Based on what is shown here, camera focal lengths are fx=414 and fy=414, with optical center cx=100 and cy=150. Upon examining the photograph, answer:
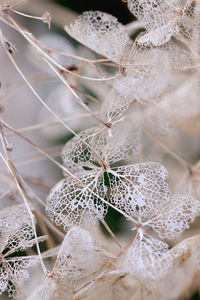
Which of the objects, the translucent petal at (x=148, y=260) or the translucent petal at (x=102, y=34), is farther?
the translucent petal at (x=102, y=34)

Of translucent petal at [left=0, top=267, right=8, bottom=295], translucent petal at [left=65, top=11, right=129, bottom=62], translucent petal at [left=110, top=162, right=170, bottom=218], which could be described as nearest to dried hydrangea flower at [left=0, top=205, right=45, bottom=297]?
translucent petal at [left=0, top=267, right=8, bottom=295]

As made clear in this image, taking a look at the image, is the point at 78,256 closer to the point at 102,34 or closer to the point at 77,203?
the point at 77,203

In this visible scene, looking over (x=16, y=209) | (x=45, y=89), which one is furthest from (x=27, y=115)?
(x=16, y=209)

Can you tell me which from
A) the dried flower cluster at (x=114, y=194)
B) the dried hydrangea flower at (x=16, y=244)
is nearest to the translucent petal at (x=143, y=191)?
the dried flower cluster at (x=114, y=194)

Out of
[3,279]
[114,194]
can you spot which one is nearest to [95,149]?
[114,194]

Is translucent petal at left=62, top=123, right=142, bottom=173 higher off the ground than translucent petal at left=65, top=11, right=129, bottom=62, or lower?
lower

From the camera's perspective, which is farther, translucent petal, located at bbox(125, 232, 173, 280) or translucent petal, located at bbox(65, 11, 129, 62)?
translucent petal, located at bbox(65, 11, 129, 62)

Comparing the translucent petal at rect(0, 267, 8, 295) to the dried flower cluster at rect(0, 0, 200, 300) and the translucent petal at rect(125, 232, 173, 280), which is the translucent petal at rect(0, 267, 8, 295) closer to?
the dried flower cluster at rect(0, 0, 200, 300)

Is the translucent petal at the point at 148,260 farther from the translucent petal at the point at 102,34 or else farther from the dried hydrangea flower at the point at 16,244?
the translucent petal at the point at 102,34

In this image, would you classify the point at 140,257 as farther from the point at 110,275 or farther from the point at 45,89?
the point at 45,89

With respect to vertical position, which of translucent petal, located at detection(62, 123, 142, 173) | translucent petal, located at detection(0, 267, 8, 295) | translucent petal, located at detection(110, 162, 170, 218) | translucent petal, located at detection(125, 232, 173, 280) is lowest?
translucent petal, located at detection(125, 232, 173, 280)

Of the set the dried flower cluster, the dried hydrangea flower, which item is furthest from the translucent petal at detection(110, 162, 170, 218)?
the dried hydrangea flower
